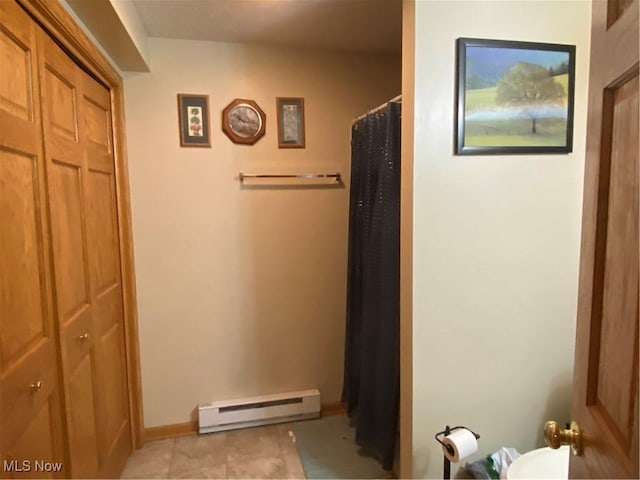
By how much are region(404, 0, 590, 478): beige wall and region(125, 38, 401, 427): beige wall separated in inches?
40.4

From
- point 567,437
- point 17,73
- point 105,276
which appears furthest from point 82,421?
point 567,437

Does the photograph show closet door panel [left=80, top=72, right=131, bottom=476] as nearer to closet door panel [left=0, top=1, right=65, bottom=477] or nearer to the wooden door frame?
the wooden door frame

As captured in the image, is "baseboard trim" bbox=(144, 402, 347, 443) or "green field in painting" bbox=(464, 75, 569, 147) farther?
"baseboard trim" bbox=(144, 402, 347, 443)

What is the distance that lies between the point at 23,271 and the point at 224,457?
1581 millimetres

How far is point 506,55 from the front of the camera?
1.60 meters

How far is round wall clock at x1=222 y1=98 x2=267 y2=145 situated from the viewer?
2.36m

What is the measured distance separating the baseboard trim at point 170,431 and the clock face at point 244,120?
178cm

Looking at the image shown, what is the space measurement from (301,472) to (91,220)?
1.62 meters

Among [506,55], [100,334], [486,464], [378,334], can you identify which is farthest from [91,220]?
[486,464]

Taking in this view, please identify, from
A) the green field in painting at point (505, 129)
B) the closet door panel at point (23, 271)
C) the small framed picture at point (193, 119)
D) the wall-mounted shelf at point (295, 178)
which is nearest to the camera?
the closet door panel at point (23, 271)

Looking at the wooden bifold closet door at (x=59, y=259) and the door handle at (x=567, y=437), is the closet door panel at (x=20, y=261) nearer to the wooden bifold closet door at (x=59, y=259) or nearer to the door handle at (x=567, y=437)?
the wooden bifold closet door at (x=59, y=259)

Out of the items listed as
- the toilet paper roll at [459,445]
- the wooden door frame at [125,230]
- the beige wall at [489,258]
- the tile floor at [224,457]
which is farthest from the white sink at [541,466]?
the wooden door frame at [125,230]

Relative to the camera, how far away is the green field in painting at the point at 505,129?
5.24 feet

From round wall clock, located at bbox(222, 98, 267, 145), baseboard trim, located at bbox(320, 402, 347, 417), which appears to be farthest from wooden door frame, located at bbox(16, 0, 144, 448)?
baseboard trim, located at bbox(320, 402, 347, 417)
